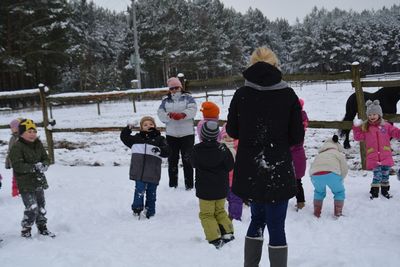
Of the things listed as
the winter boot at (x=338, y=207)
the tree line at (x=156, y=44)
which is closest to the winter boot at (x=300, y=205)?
the winter boot at (x=338, y=207)

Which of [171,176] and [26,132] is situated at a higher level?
[26,132]

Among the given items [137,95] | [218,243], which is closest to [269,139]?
[218,243]

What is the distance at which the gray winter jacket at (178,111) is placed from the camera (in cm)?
584

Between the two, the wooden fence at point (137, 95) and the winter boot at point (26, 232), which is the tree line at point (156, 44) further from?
the winter boot at point (26, 232)

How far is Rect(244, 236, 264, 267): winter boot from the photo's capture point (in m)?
3.02

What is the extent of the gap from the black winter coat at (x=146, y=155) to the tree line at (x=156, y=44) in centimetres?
2324

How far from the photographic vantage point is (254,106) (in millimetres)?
2828

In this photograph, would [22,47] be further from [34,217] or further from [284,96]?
[284,96]

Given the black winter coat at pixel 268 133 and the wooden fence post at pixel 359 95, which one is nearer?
the black winter coat at pixel 268 133

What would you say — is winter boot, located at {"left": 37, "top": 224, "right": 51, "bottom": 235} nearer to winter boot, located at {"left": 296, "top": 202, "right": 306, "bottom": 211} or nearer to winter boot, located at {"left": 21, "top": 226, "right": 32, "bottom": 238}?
winter boot, located at {"left": 21, "top": 226, "right": 32, "bottom": 238}

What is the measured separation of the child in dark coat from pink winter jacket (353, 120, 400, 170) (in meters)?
3.84

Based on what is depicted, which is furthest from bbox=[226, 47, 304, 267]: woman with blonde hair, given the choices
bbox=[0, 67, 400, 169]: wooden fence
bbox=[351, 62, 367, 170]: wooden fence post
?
bbox=[351, 62, 367, 170]: wooden fence post

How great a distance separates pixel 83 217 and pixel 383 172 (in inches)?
147

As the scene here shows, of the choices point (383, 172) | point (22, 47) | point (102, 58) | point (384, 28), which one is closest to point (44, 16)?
point (22, 47)
